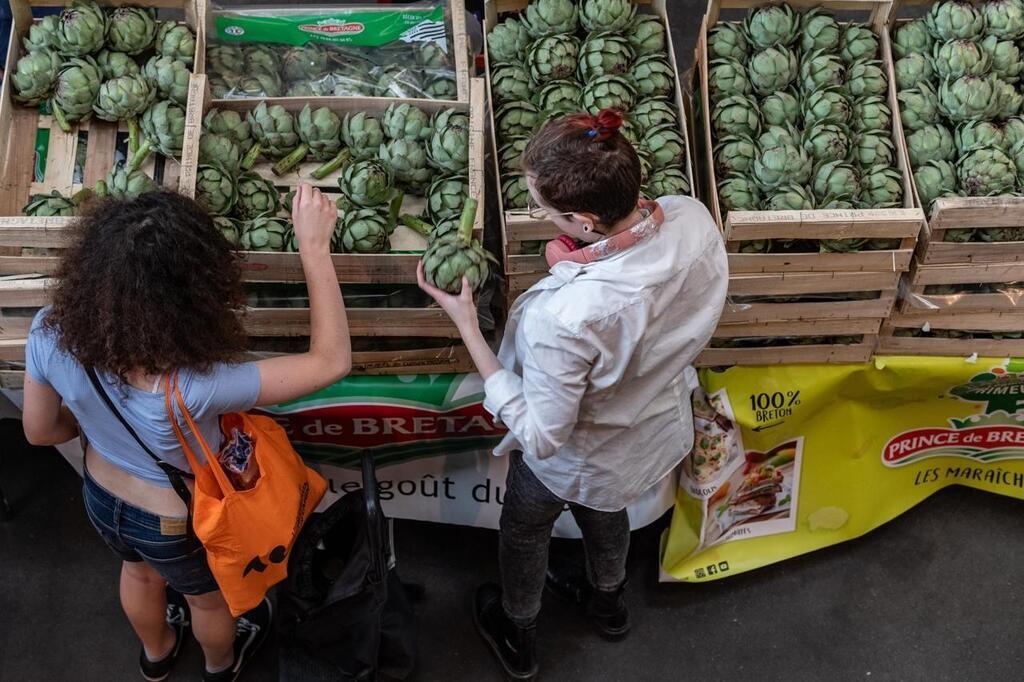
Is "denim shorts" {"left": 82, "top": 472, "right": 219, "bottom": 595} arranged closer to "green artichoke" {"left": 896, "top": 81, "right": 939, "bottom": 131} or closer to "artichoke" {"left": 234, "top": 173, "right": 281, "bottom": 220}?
"artichoke" {"left": 234, "top": 173, "right": 281, "bottom": 220}

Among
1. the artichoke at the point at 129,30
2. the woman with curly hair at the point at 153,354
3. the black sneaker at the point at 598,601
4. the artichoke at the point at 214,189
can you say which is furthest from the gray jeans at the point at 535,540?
the artichoke at the point at 129,30

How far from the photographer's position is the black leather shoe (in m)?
2.66

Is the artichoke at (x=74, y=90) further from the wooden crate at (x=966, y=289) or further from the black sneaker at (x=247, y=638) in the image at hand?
the wooden crate at (x=966, y=289)

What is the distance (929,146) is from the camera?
251cm

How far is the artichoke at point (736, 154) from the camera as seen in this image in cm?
249

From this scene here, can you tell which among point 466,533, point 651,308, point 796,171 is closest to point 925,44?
point 796,171

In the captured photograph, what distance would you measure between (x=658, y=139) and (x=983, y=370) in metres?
1.13

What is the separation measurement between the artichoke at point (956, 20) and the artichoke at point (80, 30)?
7.38 ft

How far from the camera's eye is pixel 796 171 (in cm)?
246

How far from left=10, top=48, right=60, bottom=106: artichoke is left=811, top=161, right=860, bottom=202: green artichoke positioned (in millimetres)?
2000

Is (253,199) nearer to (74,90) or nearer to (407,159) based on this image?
(407,159)

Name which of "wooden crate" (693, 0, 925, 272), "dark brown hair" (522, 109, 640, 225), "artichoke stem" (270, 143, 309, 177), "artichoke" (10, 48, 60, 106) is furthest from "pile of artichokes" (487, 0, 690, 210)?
"artichoke" (10, 48, 60, 106)

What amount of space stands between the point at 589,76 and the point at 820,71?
2.08ft

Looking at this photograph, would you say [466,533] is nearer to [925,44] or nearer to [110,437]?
[110,437]
